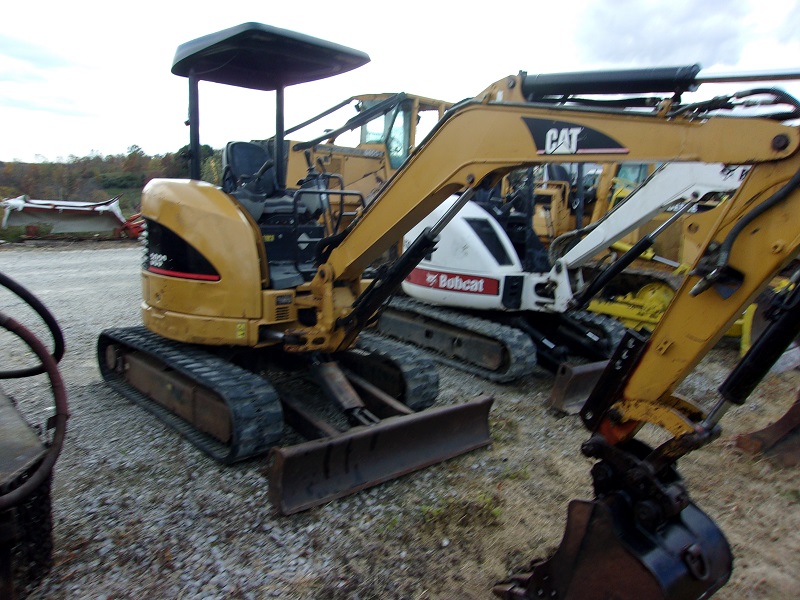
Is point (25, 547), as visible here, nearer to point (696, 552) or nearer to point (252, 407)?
point (252, 407)

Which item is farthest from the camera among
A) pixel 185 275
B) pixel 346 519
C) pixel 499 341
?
pixel 499 341

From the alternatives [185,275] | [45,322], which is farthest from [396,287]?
[45,322]

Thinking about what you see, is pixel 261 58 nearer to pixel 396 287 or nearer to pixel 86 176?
pixel 396 287

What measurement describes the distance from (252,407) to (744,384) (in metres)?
2.47

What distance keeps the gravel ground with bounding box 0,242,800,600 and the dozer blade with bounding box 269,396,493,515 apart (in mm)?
68

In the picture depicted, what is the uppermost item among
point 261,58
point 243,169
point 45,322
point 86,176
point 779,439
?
point 261,58

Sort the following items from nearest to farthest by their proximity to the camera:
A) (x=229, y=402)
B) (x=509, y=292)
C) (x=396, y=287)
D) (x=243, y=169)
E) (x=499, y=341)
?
1. (x=229, y=402)
2. (x=396, y=287)
3. (x=243, y=169)
4. (x=499, y=341)
5. (x=509, y=292)

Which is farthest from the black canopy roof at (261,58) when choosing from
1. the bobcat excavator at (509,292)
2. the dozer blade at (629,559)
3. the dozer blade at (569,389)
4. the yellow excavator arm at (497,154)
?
the dozer blade at (629,559)

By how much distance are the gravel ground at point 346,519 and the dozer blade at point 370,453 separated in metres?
0.07

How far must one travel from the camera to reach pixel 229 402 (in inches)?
135

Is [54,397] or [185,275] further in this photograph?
[185,275]

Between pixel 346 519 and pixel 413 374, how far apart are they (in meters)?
1.35

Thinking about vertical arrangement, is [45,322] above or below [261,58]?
below

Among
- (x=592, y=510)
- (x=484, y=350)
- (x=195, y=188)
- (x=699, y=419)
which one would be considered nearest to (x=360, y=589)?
(x=592, y=510)
